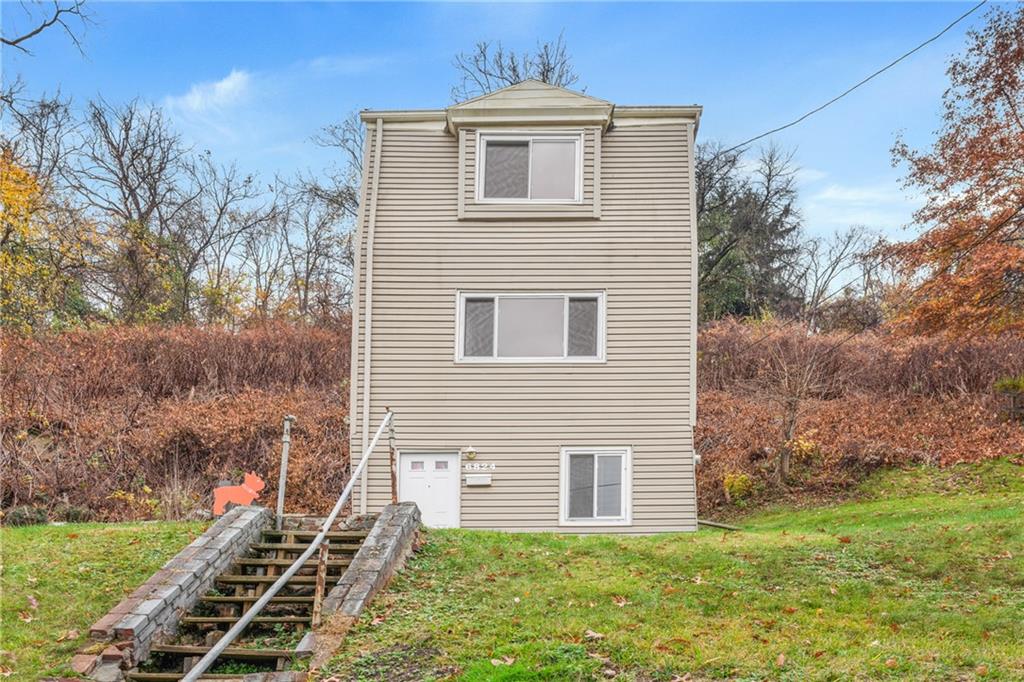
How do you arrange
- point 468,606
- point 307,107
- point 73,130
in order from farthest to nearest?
point 307,107 → point 73,130 → point 468,606

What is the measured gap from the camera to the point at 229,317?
29422mm

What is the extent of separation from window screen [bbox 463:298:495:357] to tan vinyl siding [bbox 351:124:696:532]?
220 mm

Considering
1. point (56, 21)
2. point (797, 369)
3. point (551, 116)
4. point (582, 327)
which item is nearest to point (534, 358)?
point (582, 327)

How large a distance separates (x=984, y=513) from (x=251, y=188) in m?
27.6

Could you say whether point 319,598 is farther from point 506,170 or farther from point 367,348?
point 506,170

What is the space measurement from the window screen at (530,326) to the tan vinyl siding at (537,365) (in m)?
0.22

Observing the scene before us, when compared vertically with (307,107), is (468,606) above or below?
below

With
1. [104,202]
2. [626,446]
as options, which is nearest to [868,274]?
[626,446]

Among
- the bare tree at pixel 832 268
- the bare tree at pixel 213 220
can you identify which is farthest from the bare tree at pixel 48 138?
the bare tree at pixel 832 268

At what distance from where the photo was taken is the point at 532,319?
43.3ft

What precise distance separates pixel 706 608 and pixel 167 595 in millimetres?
5007

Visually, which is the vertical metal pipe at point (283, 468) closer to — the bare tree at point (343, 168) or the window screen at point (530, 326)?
the window screen at point (530, 326)

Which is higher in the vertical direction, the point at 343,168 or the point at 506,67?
the point at 506,67

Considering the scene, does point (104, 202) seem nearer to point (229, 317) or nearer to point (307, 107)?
point (229, 317)
